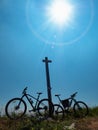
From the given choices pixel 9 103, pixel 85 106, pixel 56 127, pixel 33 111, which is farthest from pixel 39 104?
pixel 56 127

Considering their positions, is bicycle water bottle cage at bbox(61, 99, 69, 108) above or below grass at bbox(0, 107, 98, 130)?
above

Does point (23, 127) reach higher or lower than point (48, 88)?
lower

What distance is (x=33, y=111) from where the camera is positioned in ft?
51.3

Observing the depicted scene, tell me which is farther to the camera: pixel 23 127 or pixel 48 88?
pixel 48 88

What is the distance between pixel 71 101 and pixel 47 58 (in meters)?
2.96

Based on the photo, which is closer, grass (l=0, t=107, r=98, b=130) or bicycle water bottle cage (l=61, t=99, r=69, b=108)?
grass (l=0, t=107, r=98, b=130)

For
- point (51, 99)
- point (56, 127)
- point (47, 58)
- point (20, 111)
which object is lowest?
point (56, 127)

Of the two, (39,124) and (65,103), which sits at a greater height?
(65,103)

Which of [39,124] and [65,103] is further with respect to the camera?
[65,103]

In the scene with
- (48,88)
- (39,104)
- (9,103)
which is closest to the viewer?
(9,103)

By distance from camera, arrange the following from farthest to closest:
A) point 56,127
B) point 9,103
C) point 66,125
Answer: point 9,103, point 66,125, point 56,127

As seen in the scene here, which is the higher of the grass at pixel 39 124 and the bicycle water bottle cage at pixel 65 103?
the bicycle water bottle cage at pixel 65 103

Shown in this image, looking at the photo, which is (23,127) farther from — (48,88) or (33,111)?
(48,88)

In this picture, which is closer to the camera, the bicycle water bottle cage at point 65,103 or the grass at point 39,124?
the grass at point 39,124
